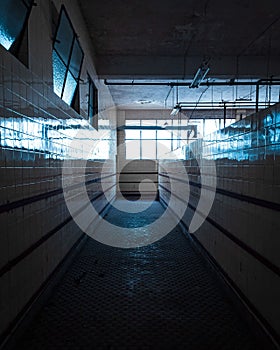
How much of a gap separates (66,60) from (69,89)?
48cm

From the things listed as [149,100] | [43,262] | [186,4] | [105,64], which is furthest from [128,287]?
[149,100]

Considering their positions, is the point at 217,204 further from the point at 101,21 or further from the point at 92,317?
the point at 101,21

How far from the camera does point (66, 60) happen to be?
4.43 m

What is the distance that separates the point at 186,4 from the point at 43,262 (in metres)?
4.27

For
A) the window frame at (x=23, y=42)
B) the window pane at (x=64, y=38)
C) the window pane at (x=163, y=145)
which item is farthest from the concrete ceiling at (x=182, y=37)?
the window pane at (x=163, y=145)

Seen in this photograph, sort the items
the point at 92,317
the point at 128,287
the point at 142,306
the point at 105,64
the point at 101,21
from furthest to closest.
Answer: the point at 105,64 < the point at 101,21 < the point at 128,287 < the point at 142,306 < the point at 92,317

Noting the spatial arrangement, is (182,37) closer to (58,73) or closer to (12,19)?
(58,73)

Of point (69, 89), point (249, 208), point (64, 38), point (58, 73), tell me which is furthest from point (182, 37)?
point (249, 208)

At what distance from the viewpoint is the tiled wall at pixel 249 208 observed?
230 centimetres

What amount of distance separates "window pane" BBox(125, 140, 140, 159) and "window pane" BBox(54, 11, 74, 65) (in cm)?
1053

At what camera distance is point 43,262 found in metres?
3.10

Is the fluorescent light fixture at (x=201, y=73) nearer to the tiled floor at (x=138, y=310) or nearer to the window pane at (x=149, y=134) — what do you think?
the tiled floor at (x=138, y=310)

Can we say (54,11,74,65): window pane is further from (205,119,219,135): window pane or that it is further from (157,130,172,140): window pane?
(205,119,219,135): window pane

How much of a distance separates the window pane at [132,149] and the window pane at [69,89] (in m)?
9.87
